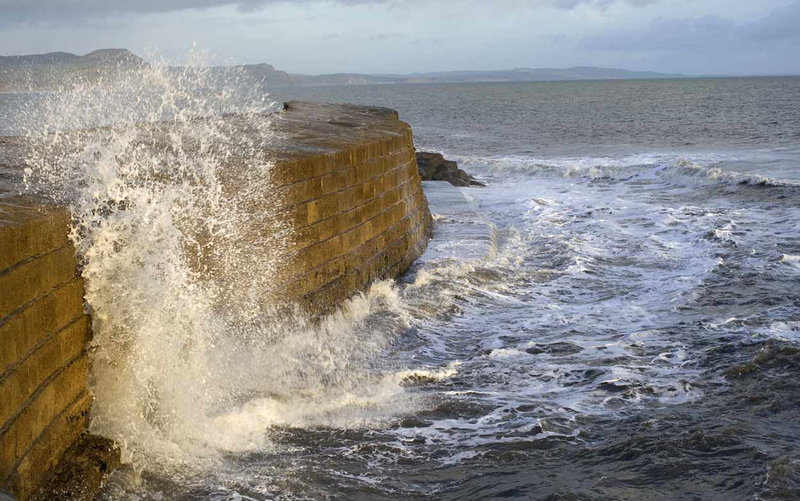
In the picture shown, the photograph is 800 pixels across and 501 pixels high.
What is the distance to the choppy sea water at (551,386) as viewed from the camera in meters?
4.90

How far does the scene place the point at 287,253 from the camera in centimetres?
733

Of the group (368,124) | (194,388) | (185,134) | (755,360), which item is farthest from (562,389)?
(368,124)

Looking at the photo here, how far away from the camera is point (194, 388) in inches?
228

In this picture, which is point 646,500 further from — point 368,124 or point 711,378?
point 368,124

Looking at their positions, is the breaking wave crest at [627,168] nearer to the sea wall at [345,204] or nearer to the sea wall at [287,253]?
the sea wall at [287,253]

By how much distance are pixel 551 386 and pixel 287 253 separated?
8.36 feet

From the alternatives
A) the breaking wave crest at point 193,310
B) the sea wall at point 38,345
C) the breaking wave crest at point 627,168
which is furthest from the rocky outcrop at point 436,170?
the sea wall at point 38,345

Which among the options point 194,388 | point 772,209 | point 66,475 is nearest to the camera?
point 66,475

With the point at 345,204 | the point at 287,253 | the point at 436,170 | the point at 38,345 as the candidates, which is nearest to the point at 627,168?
the point at 436,170

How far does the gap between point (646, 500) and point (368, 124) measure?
7.64 meters

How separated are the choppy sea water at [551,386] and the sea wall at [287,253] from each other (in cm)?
42

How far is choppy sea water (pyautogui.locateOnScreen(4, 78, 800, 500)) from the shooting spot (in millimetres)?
4898

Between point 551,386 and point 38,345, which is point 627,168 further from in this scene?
point 38,345

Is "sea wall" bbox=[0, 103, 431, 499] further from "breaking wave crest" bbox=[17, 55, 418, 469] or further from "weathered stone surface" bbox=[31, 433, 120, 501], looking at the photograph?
"breaking wave crest" bbox=[17, 55, 418, 469]
